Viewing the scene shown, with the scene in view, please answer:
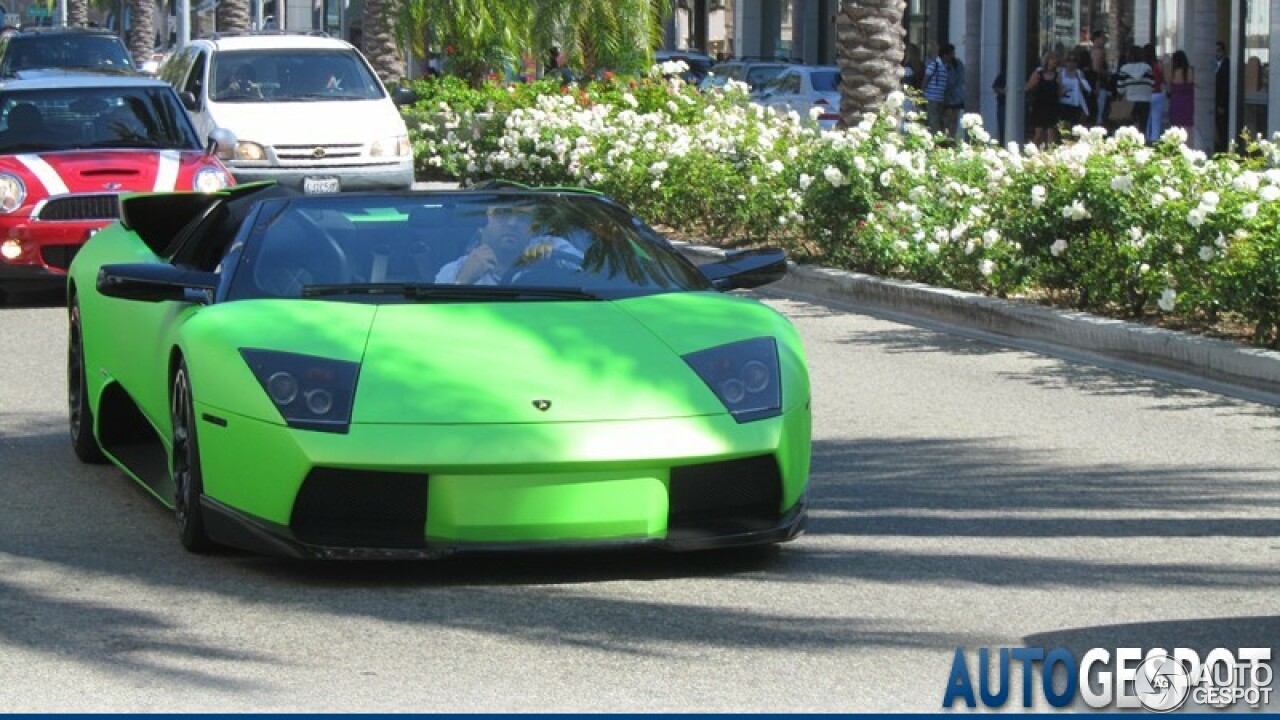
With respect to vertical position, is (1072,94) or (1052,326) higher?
(1072,94)

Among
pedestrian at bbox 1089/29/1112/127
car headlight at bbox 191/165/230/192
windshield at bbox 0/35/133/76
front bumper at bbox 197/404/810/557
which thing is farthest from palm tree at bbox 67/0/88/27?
front bumper at bbox 197/404/810/557

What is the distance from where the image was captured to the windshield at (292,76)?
23.4 metres

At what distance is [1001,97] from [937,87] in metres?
3.72

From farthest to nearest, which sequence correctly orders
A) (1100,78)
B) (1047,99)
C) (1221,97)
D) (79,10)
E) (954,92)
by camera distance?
(79,10)
(954,92)
(1100,78)
(1047,99)
(1221,97)

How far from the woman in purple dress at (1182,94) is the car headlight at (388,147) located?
12418mm

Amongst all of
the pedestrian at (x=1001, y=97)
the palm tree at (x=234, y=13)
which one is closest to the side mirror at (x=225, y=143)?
the pedestrian at (x=1001, y=97)

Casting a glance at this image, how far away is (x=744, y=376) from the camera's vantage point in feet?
24.1

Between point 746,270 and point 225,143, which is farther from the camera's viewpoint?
point 225,143

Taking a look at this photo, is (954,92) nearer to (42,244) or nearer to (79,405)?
(42,244)

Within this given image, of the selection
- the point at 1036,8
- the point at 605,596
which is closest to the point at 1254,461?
the point at 605,596

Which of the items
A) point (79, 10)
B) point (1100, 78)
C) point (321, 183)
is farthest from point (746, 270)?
point (79, 10)

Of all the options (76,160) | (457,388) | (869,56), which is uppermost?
(869,56)

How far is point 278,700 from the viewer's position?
5.71m

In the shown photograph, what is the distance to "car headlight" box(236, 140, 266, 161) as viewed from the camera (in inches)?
877
